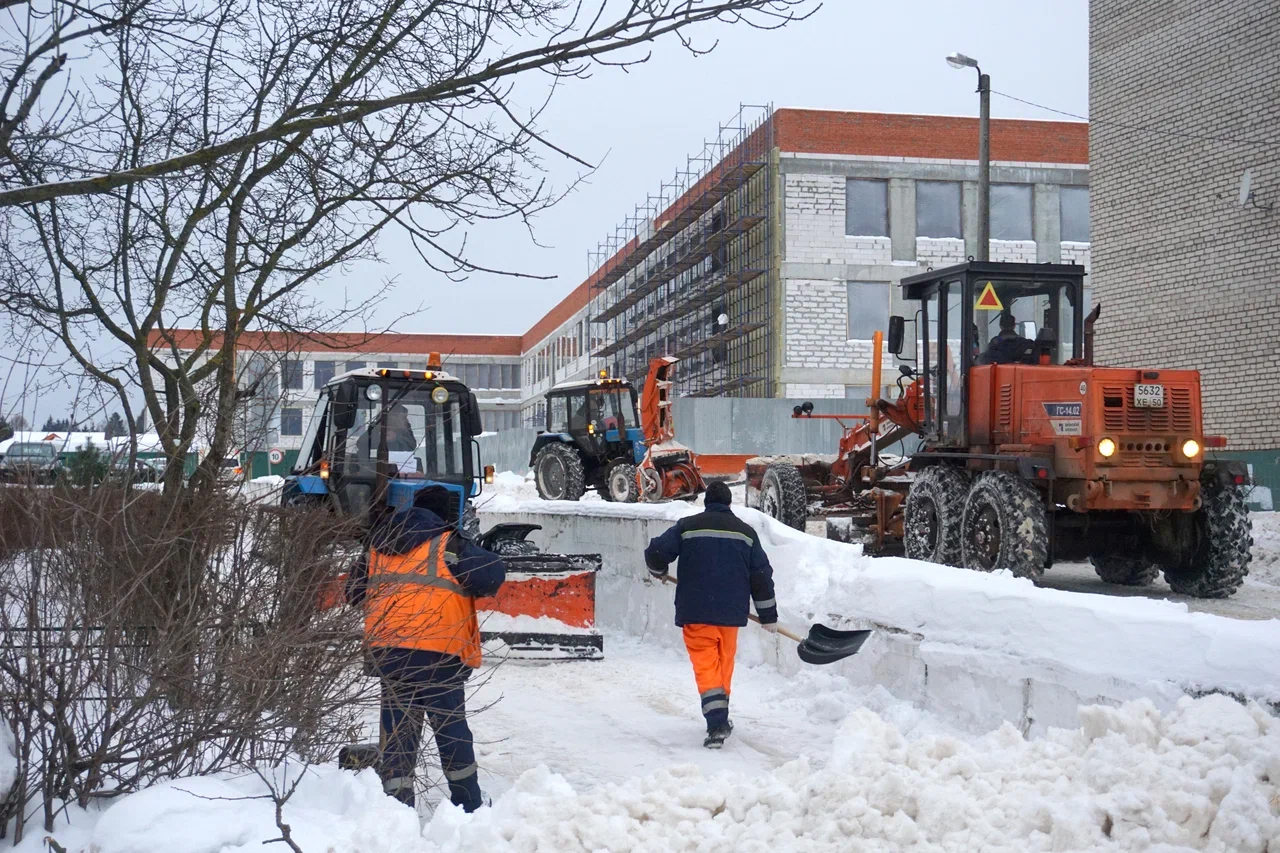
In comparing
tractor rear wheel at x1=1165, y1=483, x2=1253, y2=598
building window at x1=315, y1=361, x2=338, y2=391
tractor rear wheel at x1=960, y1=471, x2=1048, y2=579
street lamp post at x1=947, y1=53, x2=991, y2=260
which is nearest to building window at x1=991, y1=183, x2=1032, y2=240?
street lamp post at x1=947, y1=53, x2=991, y2=260

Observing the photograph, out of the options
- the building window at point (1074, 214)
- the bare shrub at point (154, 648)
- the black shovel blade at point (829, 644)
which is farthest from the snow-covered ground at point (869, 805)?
the building window at point (1074, 214)

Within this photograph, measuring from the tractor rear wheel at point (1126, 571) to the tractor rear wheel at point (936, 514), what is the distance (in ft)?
5.47

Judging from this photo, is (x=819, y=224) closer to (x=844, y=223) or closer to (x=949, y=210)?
(x=844, y=223)

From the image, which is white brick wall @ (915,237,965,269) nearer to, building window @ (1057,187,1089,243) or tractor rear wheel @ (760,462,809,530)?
building window @ (1057,187,1089,243)

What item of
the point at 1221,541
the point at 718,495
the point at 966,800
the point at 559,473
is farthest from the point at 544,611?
the point at 559,473

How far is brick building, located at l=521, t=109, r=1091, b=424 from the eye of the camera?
36.4 m

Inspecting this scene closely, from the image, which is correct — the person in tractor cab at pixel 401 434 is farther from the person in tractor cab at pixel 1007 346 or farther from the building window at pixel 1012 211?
the building window at pixel 1012 211

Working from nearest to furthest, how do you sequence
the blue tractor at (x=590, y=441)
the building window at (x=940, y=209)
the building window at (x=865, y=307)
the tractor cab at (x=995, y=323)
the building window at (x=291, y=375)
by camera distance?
the building window at (x=291, y=375) < the tractor cab at (x=995, y=323) < the blue tractor at (x=590, y=441) < the building window at (x=865, y=307) < the building window at (x=940, y=209)

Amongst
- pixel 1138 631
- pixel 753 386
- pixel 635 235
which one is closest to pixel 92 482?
pixel 1138 631


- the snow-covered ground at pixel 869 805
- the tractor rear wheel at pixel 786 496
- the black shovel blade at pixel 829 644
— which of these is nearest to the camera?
the snow-covered ground at pixel 869 805

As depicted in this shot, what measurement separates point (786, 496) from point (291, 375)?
9.26 m

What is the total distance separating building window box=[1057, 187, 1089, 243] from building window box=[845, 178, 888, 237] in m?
5.92

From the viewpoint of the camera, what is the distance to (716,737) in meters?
7.49

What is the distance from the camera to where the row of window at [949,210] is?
37156 mm
